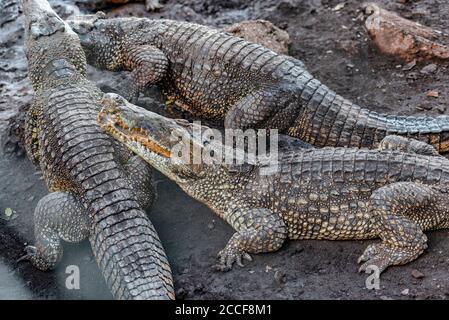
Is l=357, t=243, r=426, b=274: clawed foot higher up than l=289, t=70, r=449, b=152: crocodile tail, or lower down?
lower down

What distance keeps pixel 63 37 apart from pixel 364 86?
328cm

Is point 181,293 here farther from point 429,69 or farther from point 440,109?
point 429,69

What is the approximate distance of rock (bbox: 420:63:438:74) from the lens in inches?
265

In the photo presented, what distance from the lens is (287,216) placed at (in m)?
4.91

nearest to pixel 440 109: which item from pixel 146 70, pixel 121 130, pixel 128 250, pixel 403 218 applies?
pixel 403 218

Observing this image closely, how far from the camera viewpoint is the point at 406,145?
203 inches

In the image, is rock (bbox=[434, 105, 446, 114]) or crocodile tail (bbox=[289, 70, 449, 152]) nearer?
crocodile tail (bbox=[289, 70, 449, 152])

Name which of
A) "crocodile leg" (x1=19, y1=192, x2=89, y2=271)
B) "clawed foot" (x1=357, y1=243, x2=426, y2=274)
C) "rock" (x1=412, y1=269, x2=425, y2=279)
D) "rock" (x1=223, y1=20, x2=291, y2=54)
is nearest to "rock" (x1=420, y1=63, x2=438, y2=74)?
"rock" (x1=223, y1=20, x2=291, y2=54)

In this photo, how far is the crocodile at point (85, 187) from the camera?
175 inches

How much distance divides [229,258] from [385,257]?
1202 mm

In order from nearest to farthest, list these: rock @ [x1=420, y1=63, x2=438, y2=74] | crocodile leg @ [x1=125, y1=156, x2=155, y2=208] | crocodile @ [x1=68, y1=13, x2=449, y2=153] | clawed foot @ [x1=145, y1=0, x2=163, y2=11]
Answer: crocodile leg @ [x1=125, y1=156, x2=155, y2=208], crocodile @ [x1=68, y1=13, x2=449, y2=153], rock @ [x1=420, y1=63, x2=438, y2=74], clawed foot @ [x1=145, y1=0, x2=163, y2=11]

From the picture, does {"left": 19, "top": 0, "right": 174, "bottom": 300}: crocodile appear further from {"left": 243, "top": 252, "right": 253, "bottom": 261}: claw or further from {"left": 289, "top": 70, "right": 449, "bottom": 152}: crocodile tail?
{"left": 289, "top": 70, "right": 449, "bottom": 152}: crocodile tail
